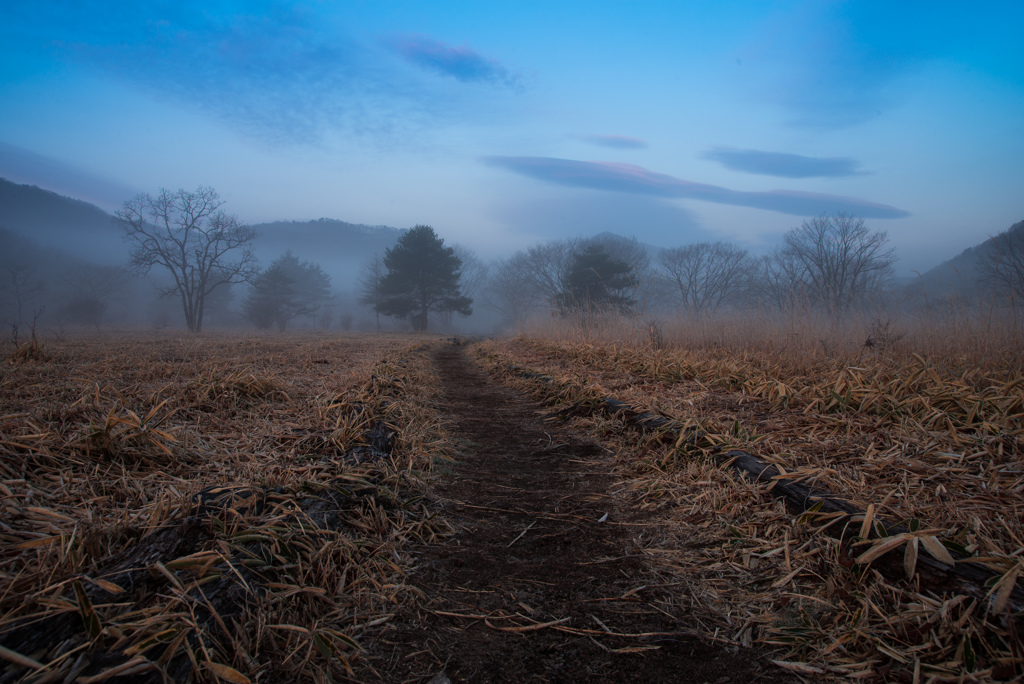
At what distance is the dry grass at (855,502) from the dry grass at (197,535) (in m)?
1.29

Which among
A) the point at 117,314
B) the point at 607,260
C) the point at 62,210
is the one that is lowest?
the point at 117,314

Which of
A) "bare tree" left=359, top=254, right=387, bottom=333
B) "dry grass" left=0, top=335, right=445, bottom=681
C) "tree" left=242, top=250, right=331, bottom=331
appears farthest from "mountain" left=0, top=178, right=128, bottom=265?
"dry grass" left=0, top=335, right=445, bottom=681

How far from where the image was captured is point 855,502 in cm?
165

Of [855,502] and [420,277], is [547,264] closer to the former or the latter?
[420,277]

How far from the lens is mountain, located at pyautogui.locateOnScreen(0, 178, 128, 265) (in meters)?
80.6

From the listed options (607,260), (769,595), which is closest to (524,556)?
(769,595)

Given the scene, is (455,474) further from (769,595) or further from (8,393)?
(8,393)

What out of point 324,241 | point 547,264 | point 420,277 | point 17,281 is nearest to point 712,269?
point 547,264

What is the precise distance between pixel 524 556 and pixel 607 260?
27.8m

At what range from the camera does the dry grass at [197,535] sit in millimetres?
942

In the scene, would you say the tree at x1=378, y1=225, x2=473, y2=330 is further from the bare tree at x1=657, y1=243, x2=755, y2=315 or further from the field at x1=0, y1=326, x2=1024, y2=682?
the field at x1=0, y1=326, x2=1024, y2=682

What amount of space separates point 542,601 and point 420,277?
35.0 m

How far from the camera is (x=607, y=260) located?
91.8 ft

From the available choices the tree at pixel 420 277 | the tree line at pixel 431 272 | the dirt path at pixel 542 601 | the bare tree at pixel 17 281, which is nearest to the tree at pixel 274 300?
the tree line at pixel 431 272
